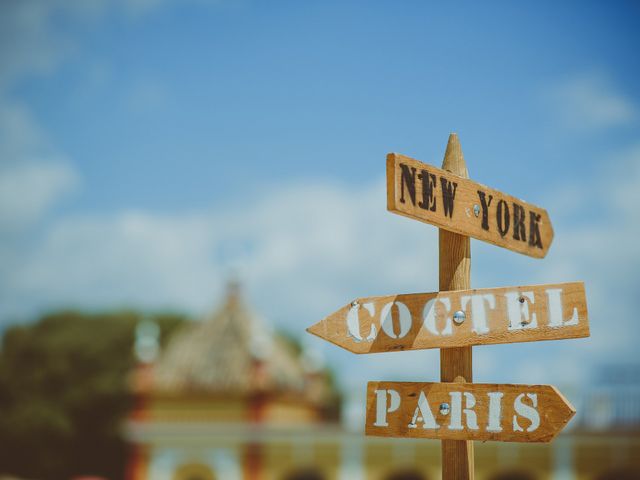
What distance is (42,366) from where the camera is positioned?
36688 millimetres

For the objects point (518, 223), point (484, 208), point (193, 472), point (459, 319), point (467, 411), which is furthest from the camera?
point (193, 472)

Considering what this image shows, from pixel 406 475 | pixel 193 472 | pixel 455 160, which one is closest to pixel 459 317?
pixel 455 160

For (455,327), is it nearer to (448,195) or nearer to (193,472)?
(448,195)

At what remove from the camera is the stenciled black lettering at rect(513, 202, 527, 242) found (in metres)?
4.76

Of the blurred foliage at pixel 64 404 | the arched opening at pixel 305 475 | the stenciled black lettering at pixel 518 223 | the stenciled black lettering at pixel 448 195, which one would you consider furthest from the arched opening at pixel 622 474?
the blurred foliage at pixel 64 404

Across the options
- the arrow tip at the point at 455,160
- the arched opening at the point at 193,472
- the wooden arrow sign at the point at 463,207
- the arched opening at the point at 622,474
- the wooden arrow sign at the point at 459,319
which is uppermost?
the arrow tip at the point at 455,160

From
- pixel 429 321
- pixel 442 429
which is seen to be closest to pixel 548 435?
pixel 442 429

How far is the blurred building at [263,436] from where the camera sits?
67.8 ft

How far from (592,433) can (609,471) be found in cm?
107

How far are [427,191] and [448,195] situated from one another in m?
0.16

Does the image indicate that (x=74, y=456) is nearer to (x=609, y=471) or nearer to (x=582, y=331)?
(x=609, y=471)

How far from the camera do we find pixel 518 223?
15.7ft

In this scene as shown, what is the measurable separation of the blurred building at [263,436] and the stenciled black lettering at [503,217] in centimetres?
1639

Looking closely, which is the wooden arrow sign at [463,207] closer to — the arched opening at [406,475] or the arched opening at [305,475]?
the arched opening at [406,475]
